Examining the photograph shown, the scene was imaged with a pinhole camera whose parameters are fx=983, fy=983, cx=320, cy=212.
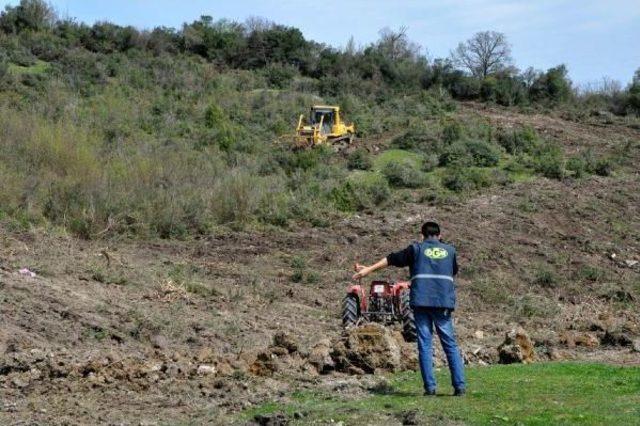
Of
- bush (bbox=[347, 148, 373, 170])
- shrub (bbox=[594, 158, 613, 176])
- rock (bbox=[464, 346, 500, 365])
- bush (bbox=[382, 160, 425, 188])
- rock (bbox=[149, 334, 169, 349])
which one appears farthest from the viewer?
bush (bbox=[347, 148, 373, 170])

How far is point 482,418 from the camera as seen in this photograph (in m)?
9.31

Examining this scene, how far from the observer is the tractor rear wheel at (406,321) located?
56.4 feet

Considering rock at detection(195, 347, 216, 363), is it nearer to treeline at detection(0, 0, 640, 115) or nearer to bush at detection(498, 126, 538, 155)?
bush at detection(498, 126, 538, 155)

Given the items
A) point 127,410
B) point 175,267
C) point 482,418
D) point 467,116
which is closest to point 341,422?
point 482,418

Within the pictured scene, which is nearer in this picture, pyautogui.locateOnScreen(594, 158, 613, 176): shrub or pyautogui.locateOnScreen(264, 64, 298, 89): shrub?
pyautogui.locateOnScreen(594, 158, 613, 176): shrub

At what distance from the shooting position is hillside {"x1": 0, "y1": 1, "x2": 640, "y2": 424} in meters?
13.5

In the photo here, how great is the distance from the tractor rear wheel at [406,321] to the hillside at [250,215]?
111cm

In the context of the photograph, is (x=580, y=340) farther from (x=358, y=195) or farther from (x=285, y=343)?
(x=358, y=195)

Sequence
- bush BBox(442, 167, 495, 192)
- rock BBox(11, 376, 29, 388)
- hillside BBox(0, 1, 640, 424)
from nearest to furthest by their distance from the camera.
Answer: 1. rock BBox(11, 376, 29, 388)
2. hillside BBox(0, 1, 640, 424)
3. bush BBox(442, 167, 495, 192)

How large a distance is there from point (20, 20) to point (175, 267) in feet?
157

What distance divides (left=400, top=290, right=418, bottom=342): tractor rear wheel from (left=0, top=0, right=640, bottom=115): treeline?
3968 cm

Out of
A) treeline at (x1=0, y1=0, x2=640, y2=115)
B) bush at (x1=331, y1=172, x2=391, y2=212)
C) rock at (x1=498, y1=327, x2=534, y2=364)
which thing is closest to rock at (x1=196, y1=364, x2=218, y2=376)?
rock at (x1=498, y1=327, x2=534, y2=364)

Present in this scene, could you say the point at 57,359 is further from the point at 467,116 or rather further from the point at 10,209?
the point at 467,116

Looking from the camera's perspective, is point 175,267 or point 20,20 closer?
point 175,267
